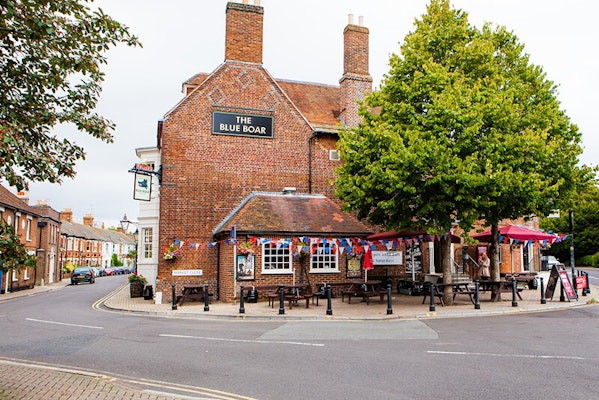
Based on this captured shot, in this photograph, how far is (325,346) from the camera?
1055cm

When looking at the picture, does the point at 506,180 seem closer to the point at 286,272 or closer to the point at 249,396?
the point at 286,272

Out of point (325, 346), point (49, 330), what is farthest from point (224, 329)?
point (49, 330)

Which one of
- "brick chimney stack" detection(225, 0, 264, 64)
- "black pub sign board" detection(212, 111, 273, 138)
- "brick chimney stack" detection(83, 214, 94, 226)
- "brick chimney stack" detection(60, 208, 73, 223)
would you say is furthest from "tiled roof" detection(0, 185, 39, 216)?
"brick chimney stack" detection(83, 214, 94, 226)

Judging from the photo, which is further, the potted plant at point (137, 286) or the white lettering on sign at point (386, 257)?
the potted plant at point (137, 286)

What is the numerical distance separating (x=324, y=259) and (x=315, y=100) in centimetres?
1060

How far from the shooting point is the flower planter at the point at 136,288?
24.5 meters

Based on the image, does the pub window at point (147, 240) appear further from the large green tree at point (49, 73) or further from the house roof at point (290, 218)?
the large green tree at point (49, 73)

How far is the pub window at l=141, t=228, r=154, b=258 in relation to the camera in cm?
2456

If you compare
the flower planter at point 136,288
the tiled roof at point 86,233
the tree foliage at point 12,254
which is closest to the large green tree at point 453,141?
the tree foliage at point 12,254

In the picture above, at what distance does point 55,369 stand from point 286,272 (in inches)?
511

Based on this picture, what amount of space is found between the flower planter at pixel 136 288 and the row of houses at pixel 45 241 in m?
5.12

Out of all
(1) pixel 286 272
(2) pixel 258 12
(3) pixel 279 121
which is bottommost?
(1) pixel 286 272

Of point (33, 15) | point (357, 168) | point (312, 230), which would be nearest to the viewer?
point (33, 15)

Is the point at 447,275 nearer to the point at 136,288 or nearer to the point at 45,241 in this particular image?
the point at 136,288
